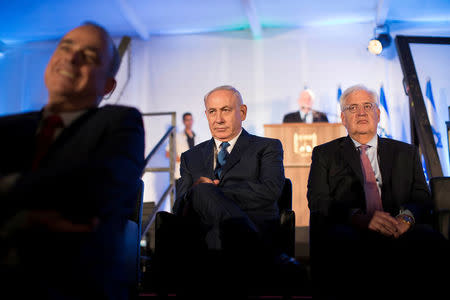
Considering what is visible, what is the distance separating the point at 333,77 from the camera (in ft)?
25.0

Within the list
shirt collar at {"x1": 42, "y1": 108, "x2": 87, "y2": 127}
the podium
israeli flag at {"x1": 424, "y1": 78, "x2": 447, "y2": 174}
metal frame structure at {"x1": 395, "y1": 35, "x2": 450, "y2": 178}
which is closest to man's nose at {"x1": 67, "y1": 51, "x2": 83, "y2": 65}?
shirt collar at {"x1": 42, "y1": 108, "x2": 87, "y2": 127}

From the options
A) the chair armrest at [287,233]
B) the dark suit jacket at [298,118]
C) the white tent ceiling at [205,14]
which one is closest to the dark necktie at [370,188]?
the chair armrest at [287,233]

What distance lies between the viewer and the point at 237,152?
1997 mm

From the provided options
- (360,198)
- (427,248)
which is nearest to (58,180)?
(427,248)

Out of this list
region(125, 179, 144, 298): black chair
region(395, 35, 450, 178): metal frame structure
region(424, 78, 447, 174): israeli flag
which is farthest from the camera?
region(424, 78, 447, 174): israeli flag

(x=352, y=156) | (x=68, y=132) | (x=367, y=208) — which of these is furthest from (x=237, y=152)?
(x=68, y=132)

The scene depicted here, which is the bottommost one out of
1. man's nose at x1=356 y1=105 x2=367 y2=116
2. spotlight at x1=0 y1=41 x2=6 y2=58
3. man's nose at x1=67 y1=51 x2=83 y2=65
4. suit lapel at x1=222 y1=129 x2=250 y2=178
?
suit lapel at x1=222 y1=129 x2=250 y2=178

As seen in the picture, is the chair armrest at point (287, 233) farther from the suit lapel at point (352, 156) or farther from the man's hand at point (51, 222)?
the man's hand at point (51, 222)

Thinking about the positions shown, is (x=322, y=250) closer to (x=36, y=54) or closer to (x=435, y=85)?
(x=435, y=85)

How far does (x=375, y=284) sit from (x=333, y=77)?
21.8 feet

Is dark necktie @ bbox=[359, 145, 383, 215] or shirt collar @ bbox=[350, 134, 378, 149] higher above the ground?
shirt collar @ bbox=[350, 134, 378, 149]

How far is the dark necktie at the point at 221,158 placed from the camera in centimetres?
201

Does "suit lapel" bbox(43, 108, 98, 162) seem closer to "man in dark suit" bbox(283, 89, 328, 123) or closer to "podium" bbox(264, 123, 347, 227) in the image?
"podium" bbox(264, 123, 347, 227)

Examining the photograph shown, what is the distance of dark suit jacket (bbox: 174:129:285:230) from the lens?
1791 millimetres
